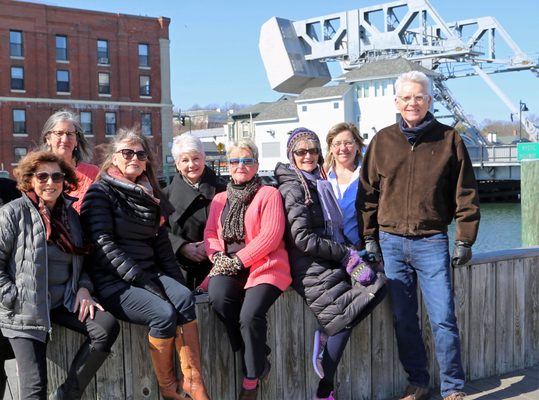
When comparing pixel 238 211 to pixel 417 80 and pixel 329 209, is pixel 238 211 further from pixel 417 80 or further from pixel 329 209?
pixel 417 80

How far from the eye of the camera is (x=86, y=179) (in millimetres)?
4605

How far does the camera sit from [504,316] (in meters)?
4.89

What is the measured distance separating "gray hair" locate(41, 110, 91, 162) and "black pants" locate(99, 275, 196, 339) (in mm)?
1629

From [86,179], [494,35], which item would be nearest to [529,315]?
[86,179]

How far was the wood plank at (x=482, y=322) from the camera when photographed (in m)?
4.72

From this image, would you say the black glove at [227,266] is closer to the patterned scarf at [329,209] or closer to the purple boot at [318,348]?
the patterned scarf at [329,209]

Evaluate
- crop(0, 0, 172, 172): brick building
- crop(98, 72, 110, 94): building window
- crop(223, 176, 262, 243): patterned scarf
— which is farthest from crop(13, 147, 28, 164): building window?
crop(223, 176, 262, 243): patterned scarf

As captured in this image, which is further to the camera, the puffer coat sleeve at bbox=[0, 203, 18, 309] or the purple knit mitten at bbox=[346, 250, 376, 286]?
the purple knit mitten at bbox=[346, 250, 376, 286]

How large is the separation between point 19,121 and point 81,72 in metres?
6.57

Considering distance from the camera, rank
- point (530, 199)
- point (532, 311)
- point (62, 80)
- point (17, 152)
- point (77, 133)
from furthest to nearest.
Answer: point (62, 80), point (17, 152), point (530, 199), point (532, 311), point (77, 133)

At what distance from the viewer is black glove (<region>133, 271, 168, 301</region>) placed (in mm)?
3503

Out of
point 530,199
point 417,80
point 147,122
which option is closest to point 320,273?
point 417,80

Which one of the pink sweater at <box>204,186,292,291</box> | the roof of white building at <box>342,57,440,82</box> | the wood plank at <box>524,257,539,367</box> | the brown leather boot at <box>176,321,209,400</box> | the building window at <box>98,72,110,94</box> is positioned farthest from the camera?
the roof of white building at <box>342,57,440,82</box>

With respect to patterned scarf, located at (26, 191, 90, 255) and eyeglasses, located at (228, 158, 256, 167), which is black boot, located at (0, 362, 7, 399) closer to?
patterned scarf, located at (26, 191, 90, 255)
